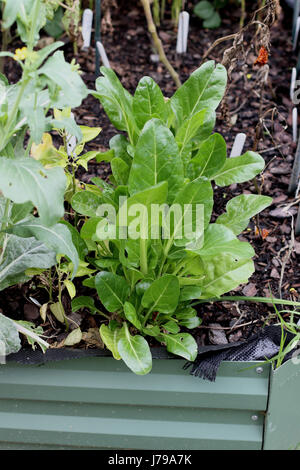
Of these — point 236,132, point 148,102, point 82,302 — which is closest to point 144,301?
point 82,302

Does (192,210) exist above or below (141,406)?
above

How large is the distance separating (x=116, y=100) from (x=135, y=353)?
1.81ft

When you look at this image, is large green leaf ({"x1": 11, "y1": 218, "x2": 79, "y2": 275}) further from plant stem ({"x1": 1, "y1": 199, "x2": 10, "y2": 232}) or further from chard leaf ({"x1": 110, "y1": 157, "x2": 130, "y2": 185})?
chard leaf ({"x1": 110, "y1": 157, "x2": 130, "y2": 185})

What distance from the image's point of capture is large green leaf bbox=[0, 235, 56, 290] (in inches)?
55.5

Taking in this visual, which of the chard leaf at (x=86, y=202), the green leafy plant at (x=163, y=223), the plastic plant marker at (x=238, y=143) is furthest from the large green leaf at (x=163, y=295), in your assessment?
the plastic plant marker at (x=238, y=143)

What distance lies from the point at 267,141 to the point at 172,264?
2.43 feet

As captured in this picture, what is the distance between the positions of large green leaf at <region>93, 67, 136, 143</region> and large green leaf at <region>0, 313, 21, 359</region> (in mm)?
504

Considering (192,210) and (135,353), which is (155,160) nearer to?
(192,210)

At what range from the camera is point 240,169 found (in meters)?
1.46

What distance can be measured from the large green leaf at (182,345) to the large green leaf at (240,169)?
1.25 ft

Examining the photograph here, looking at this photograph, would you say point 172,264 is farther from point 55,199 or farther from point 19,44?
point 19,44

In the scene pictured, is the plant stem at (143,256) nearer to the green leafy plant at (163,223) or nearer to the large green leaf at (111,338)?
the green leafy plant at (163,223)

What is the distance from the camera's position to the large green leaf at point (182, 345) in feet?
4.33

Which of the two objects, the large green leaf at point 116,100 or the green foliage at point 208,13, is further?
the green foliage at point 208,13
